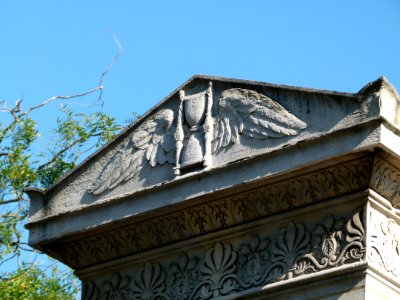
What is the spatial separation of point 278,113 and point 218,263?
3.98ft

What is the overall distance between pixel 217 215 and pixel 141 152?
96cm

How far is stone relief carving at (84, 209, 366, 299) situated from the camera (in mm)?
10023

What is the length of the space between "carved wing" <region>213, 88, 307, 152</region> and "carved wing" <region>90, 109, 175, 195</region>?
1.64 ft

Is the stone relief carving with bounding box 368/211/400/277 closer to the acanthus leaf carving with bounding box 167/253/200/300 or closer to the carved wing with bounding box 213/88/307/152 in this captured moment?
the carved wing with bounding box 213/88/307/152

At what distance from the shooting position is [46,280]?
17.1 metres

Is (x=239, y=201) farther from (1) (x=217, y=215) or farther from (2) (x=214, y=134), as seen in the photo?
(2) (x=214, y=134)

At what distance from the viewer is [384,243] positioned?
33.0 ft

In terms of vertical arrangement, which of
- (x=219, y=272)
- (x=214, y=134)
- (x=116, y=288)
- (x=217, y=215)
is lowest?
(x=219, y=272)

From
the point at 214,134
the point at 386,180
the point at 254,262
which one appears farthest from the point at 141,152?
the point at 386,180

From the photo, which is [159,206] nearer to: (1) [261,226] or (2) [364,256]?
(1) [261,226]

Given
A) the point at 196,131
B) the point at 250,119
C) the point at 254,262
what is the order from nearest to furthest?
the point at 254,262, the point at 250,119, the point at 196,131

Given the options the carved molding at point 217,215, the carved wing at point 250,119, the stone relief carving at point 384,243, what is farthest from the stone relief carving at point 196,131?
the stone relief carving at point 384,243

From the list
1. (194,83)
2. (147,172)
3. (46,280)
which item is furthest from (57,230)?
(46,280)

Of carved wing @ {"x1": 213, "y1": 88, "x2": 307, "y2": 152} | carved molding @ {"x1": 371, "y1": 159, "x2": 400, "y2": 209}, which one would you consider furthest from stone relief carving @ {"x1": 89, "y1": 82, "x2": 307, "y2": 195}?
carved molding @ {"x1": 371, "y1": 159, "x2": 400, "y2": 209}
